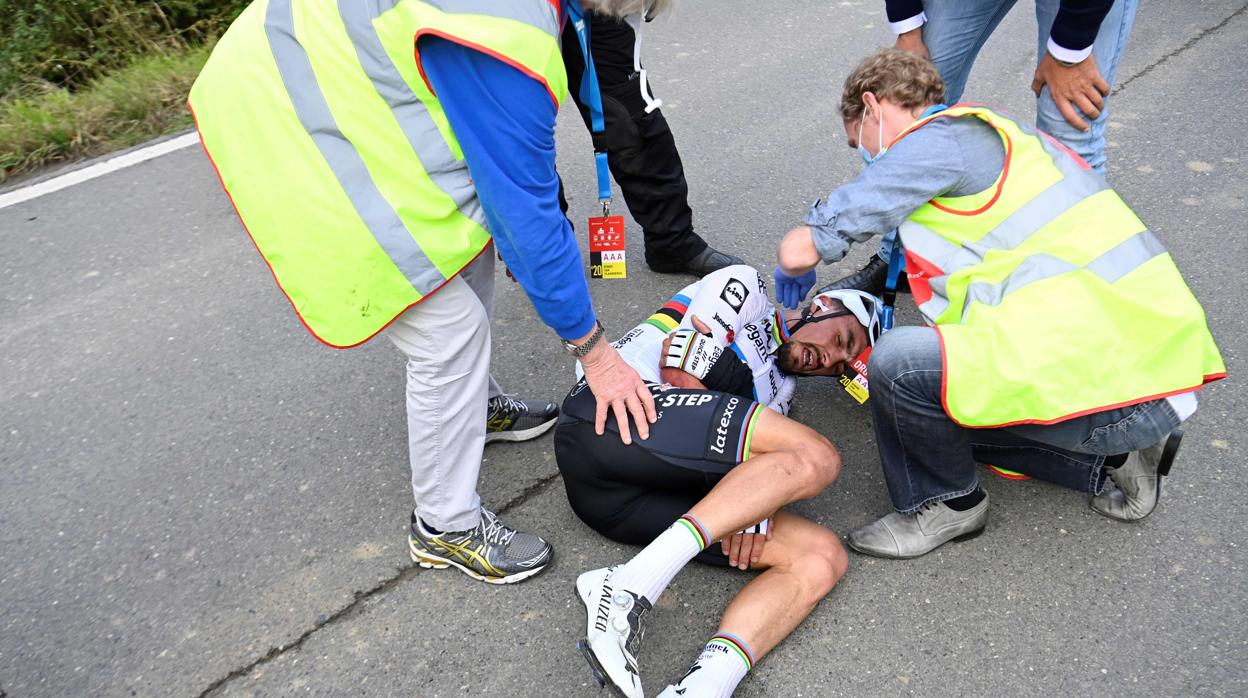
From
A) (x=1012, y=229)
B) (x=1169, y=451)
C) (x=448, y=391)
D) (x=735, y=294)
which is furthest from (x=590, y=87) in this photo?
(x=1169, y=451)

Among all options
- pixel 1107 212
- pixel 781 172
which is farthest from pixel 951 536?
pixel 781 172

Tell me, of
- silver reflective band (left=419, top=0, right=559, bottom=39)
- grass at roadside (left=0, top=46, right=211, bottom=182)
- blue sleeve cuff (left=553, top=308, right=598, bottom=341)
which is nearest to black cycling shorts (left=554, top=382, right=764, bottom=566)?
blue sleeve cuff (left=553, top=308, right=598, bottom=341)

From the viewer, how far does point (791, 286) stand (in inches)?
108

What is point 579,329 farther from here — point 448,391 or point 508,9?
point 508,9

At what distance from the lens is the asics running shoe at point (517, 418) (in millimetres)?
2912

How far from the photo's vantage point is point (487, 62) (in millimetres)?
1754

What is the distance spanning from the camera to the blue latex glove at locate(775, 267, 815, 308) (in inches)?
106

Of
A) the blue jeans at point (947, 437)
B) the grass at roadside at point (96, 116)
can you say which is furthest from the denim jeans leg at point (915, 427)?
the grass at roadside at point (96, 116)

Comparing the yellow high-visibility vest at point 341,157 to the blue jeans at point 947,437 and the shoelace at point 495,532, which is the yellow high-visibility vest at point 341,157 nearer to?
the shoelace at point 495,532

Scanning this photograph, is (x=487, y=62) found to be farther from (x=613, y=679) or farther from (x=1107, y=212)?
(x=1107, y=212)

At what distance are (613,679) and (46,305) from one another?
2850 mm

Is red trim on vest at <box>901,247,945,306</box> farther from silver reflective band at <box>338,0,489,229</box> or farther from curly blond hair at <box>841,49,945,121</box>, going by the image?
silver reflective band at <box>338,0,489,229</box>

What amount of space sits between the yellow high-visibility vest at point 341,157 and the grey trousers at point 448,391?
0.43 feet

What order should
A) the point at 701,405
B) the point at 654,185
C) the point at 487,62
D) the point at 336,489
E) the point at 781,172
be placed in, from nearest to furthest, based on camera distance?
the point at 487,62, the point at 701,405, the point at 336,489, the point at 654,185, the point at 781,172
